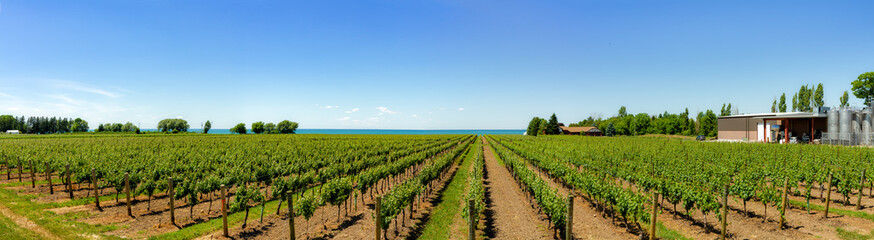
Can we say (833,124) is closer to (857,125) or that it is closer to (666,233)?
(857,125)

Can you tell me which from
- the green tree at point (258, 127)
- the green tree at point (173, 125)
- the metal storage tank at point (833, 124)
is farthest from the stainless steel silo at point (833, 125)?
the green tree at point (173, 125)

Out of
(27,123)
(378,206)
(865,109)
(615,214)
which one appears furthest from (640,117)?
(27,123)

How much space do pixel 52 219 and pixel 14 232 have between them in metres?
1.73

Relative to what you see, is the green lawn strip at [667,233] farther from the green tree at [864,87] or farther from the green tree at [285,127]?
the green tree at [285,127]

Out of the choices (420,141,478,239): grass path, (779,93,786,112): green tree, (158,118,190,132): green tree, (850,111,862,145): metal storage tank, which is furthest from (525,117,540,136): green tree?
(158,118,190,132): green tree

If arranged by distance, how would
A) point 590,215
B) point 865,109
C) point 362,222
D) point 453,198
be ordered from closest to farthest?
point 362,222, point 590,215, point 453,198, point 865,109

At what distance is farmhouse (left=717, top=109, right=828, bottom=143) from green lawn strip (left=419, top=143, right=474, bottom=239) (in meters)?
53.0

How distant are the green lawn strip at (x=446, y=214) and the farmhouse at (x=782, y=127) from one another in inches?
2086

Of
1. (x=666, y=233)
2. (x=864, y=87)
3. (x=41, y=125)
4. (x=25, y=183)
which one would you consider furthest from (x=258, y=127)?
(x=864, y=87)

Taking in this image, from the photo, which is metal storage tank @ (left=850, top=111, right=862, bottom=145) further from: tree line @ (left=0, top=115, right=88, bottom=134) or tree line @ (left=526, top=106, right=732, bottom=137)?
tree line @ (left=0, top=115, right=88, bottom=134)

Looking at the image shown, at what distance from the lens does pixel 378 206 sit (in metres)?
9.73

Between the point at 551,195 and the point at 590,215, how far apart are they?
3.27 meters

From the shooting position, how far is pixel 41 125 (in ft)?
440

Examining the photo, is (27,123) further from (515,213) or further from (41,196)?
(515,213)
